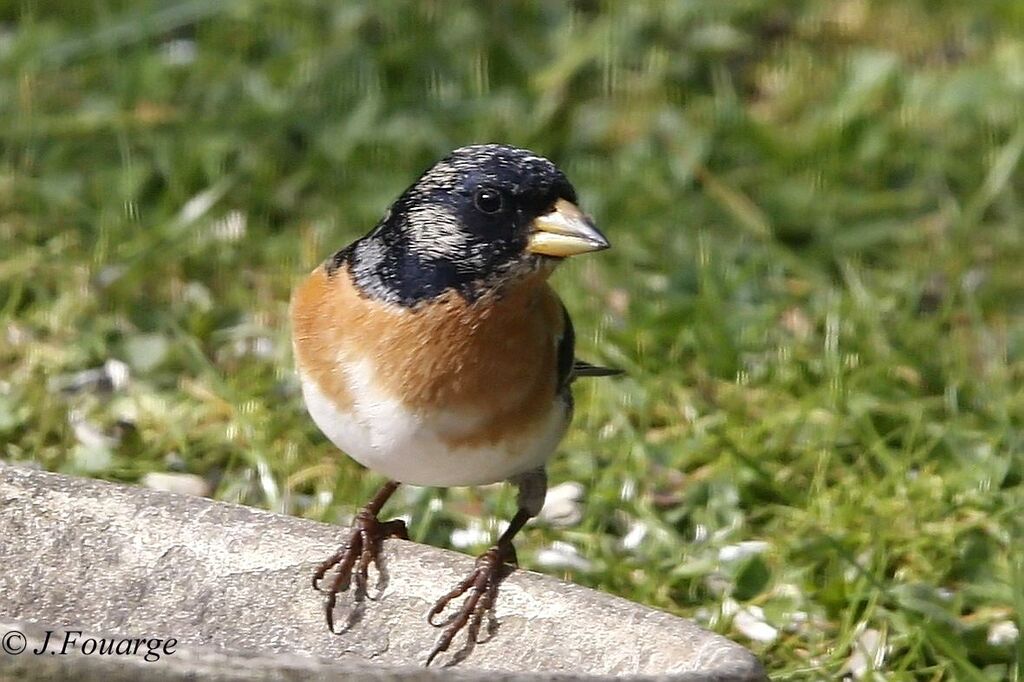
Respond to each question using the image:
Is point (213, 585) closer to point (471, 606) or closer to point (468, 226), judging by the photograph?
point (471, 606)

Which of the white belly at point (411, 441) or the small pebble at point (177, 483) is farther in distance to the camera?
the small pebble at point (177, 483)

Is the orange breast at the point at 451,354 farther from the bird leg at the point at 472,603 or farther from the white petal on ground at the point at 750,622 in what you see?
the white petal on ground at the point at 750,622

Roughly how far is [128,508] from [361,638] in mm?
281

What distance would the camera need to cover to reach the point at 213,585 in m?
1.69

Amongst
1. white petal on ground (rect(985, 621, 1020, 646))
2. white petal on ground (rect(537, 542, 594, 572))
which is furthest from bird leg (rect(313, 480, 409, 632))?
white petal on ground (rect(985, 621, 1020, 646))

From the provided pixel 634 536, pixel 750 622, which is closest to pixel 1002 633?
pixel 750 622

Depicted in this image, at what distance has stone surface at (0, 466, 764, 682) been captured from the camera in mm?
1673

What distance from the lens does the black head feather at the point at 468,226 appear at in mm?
1925

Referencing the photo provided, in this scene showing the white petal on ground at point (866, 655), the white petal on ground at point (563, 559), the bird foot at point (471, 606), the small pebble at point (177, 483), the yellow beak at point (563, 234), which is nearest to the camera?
the bird foot at point (471, 606)

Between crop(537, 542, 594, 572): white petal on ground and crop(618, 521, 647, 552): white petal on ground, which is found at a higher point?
crop(537, 542, 594, 572): white petal on ground

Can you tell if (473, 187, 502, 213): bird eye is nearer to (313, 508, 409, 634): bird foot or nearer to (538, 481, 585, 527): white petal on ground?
(313, 508, 409, 634): bird foot

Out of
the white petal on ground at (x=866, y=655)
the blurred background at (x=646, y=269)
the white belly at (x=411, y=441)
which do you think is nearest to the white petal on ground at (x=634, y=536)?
the blurred background at (x=646, y=269)

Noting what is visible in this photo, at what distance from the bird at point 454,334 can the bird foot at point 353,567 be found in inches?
0.6

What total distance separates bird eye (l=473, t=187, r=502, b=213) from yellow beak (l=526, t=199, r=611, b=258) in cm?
5
